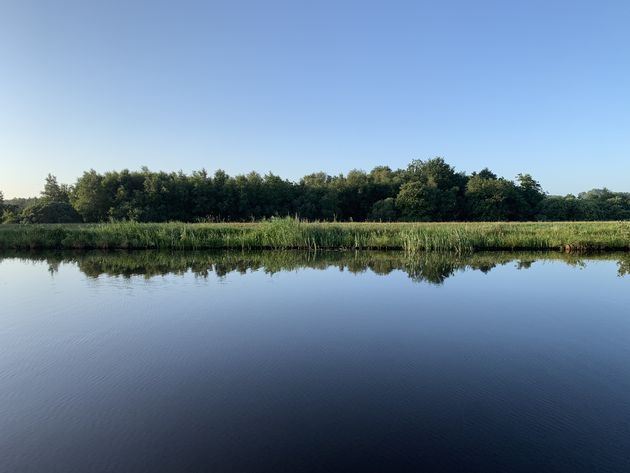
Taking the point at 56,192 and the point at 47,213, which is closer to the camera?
the point at 47,213

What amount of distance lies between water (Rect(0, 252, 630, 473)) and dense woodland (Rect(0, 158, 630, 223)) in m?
33.5

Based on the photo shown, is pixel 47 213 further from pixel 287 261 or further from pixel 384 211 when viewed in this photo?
pixel 384 211

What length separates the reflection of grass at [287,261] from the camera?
15.9 metres

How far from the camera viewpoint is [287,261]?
731 inches

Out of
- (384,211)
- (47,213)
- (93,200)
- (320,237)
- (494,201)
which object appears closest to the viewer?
(320,237)

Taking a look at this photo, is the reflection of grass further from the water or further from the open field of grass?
the water

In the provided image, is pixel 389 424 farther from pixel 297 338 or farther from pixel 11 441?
pixel 11 441

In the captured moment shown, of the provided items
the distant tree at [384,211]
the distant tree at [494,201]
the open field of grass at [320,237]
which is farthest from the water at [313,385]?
the distant tree at [494,201]

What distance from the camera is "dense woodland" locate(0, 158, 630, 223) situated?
42.9m

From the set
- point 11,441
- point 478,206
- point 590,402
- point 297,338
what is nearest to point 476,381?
point 590,402

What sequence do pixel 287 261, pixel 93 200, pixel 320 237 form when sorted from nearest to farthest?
pixel 287 261
pixel 320 237
pixel 93 200

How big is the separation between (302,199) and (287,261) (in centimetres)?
3174

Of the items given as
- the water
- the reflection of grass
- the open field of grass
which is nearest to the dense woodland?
the open field of grass

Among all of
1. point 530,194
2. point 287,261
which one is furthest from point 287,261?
point 530,194
